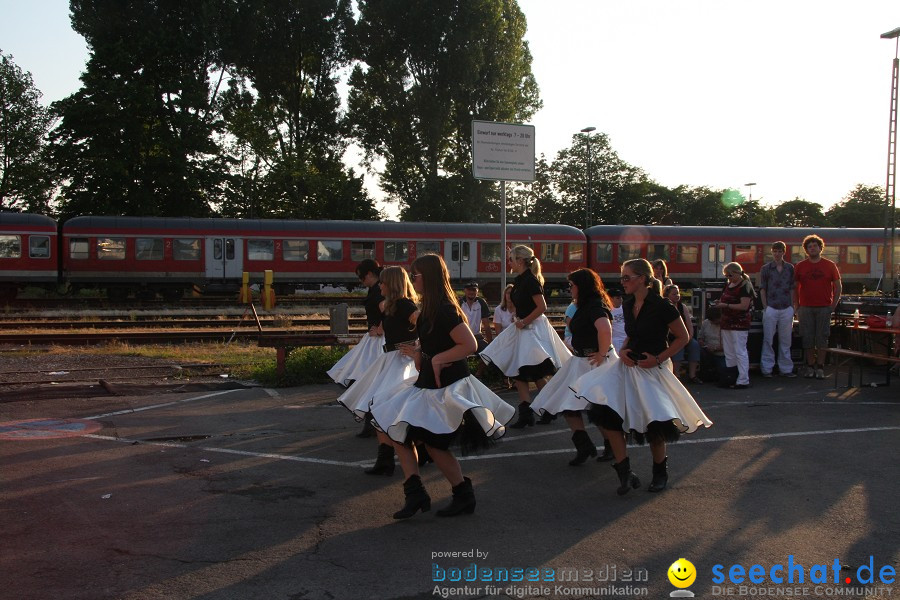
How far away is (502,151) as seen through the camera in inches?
477

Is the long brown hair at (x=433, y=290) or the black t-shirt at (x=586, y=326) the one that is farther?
the black t-shirt at (x=586, y=326)

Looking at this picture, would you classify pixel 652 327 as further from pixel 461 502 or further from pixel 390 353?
pixel 390 353

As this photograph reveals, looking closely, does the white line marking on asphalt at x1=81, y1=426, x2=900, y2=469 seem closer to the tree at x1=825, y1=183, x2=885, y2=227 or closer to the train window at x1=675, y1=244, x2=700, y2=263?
the train window at x1=675, y1=244, x2=700, y2=263

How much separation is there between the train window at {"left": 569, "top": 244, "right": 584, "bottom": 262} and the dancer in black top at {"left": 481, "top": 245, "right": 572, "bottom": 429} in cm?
2744

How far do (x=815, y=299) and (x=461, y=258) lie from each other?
23312mm

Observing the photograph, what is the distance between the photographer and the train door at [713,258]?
120 feet

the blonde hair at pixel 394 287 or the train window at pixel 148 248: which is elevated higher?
the train window at pixel 148 248

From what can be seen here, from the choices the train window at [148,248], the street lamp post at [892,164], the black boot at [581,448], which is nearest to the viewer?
the black boot at [581,448]

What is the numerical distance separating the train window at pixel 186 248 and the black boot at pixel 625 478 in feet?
93.1

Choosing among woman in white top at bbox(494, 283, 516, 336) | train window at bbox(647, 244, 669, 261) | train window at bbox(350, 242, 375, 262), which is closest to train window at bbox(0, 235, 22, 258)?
train window at bbox(350, 242, 375, 262)

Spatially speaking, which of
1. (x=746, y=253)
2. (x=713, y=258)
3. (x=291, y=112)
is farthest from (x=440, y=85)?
(x=746, y=253)

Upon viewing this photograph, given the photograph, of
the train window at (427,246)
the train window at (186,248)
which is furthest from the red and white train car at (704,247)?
the train window at (186,248)

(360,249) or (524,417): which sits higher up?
(360,249)

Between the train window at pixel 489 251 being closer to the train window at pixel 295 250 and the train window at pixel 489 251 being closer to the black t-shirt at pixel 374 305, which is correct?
the train window at pixel 295 250
